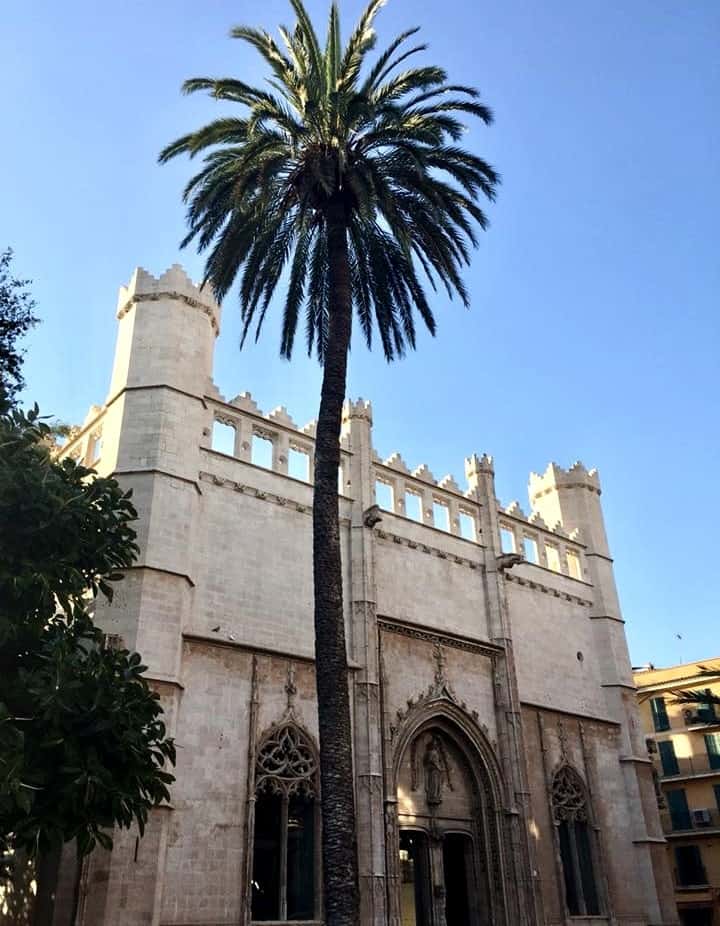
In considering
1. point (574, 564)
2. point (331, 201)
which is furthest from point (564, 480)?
point (331, 201)

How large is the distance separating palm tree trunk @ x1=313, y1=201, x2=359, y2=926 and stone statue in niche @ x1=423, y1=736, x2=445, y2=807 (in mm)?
7764

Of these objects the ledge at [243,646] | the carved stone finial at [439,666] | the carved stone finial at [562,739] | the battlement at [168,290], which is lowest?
the carved stone finial at [562,739]

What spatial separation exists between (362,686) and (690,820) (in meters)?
22.7

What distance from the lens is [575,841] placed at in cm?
2250

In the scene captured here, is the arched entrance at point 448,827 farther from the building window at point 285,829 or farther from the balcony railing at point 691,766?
the balcony railing at point 691,766

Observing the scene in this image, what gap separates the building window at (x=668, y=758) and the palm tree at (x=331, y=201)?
2668 centimetres

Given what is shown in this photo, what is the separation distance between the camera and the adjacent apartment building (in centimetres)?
Answer: 3428

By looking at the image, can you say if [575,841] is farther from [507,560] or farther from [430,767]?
[507,560]

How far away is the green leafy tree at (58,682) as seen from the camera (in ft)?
32.1

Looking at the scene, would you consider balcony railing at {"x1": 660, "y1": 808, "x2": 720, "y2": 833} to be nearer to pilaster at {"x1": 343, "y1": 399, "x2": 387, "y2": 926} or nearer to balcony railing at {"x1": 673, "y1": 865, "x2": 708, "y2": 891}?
balcony railing at {"x1": 673, "y1": 865, "x2": 708, "y2": 891}

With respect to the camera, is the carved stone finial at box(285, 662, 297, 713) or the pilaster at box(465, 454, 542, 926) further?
the pilaster at box(465, 454, 542, 926)

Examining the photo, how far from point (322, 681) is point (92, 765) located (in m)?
3.85

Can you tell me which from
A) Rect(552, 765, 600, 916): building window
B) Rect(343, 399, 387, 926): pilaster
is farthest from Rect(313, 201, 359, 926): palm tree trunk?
Rect(552, 765, 600, 916): building window

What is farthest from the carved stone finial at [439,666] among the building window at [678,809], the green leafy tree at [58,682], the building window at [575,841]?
the building window at [678,809]
